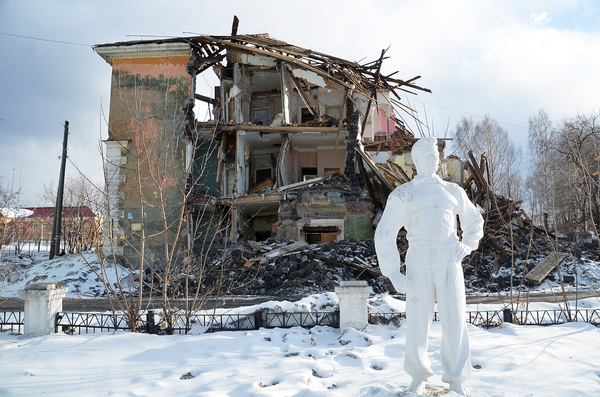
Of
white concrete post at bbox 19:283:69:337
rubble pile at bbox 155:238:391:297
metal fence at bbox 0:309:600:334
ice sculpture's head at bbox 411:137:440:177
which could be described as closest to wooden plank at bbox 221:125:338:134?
rubble pile at bbox 155:238:391:297

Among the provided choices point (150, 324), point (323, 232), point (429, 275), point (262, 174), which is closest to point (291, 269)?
point (323, 232)

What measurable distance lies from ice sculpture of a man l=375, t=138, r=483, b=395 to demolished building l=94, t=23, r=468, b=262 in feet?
34.3

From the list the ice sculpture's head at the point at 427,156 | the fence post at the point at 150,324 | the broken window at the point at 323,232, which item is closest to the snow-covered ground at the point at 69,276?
the broken window at the point at 323,232

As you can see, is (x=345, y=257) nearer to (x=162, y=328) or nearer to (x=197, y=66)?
(x=162, y=328)

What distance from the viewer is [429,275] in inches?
137

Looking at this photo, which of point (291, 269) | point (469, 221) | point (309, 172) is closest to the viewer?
point (469, 221)

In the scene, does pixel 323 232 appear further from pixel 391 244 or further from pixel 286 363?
pixel 391 244

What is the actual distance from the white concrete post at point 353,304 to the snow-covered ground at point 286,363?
0.18m

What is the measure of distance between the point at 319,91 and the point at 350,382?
57.6 feet

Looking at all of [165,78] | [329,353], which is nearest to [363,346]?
[329,353]

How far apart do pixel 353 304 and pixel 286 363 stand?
1675 mm

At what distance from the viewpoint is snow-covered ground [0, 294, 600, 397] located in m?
3.82

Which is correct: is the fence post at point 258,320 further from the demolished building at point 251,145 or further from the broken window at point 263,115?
the broken window at point 263,115

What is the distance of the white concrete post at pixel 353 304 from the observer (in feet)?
19.2
